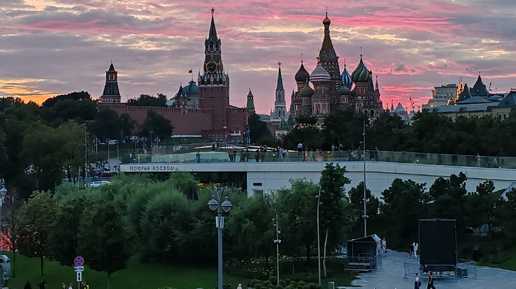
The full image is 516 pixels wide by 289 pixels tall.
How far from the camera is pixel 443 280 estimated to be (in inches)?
1570

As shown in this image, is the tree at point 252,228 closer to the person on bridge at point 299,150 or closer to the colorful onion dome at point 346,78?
the person on bridge at point 299,150

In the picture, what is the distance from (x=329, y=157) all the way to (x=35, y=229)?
22.7 metres

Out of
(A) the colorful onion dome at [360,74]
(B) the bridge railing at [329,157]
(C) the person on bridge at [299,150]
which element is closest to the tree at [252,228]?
(B) the bridge railing at [329,157]

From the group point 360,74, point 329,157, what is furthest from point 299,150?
point 360,74

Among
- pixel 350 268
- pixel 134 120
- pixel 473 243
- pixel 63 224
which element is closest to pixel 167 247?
pixel 63 224

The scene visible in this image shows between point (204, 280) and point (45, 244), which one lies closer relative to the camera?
point (204, 280)

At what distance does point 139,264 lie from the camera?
4700 cm

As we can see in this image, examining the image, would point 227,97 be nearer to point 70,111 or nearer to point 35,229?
point 70,111

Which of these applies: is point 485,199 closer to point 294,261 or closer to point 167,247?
point 294,261

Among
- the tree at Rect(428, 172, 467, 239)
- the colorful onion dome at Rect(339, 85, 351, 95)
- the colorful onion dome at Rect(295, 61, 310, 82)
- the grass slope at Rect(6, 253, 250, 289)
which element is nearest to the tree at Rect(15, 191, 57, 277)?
the grass slope at Rect(6, 253, 250, 289)

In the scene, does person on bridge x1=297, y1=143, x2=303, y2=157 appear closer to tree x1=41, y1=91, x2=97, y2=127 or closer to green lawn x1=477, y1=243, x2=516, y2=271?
green lawn x1=477, y1=243, x2=516, y2=271

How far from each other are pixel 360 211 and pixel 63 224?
17.2 m

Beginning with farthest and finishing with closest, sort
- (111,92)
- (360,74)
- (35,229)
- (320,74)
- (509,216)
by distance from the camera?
(111,92) → (360,74) → (320,74) → (35,229) → (509,216)

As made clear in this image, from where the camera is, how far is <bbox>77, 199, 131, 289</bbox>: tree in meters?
40.9
